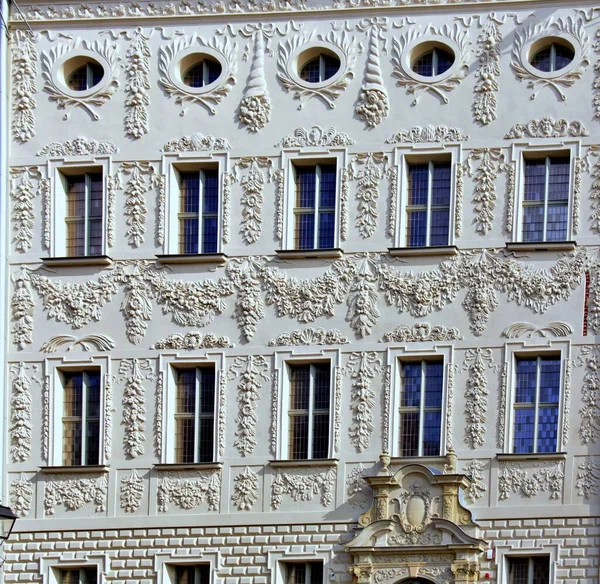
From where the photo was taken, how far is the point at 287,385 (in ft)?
157

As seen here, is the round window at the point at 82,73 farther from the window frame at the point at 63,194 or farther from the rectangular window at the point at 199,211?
the rectangular window at the point at 199,211

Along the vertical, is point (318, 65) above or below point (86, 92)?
above

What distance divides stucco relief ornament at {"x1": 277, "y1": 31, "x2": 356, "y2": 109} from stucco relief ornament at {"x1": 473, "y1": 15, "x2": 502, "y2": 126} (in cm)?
232

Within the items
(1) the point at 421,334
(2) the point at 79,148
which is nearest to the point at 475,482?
(1) the point at 421,334

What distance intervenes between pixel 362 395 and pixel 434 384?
4.24 feet

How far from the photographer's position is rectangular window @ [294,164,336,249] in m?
48.2

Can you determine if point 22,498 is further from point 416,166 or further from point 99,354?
point 416,166

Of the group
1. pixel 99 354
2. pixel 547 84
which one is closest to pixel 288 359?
pixel 99 354

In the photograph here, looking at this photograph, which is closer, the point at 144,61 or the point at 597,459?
the point at 597,459

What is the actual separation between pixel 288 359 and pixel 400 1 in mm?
6856

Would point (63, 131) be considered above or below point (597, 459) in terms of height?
above

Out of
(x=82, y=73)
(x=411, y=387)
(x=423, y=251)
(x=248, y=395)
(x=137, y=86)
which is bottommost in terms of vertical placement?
(x=248, y=395)

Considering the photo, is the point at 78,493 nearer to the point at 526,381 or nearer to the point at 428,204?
the point at 428,204

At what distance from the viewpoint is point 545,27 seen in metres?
48.0
